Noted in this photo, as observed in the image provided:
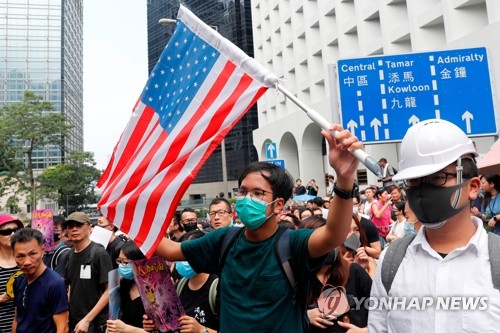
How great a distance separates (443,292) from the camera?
165 centimetres

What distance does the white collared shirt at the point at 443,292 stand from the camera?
157 centimetres

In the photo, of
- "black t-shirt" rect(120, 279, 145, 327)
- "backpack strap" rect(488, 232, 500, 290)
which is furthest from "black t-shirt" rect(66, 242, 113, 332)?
"backpack strap" rect(488, 232, 500, 290)

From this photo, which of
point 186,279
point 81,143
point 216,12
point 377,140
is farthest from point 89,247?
point 81,143

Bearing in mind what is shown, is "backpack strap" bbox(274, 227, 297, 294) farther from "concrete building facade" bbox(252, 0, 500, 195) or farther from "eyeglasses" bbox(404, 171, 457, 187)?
"concrete building facade" bbox(252, 0, 500, 195)

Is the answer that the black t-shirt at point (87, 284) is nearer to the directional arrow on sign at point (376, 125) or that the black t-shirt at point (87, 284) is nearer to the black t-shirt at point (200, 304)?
the black t-shirt at point (200, 304)

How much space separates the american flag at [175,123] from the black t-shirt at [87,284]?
1499mm

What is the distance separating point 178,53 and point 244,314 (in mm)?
1833

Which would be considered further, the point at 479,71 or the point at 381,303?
the point at 479,71

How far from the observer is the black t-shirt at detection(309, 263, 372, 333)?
2.79 m

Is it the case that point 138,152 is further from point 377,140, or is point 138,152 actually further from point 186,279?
point 377,140

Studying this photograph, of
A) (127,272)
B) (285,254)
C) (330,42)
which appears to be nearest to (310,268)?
→ (285,254)

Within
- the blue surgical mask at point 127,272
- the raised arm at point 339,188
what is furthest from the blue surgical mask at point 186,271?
the raised arm at point 339,188

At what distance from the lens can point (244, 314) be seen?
227cm

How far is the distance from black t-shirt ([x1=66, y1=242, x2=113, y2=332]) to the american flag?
150 centimetres
